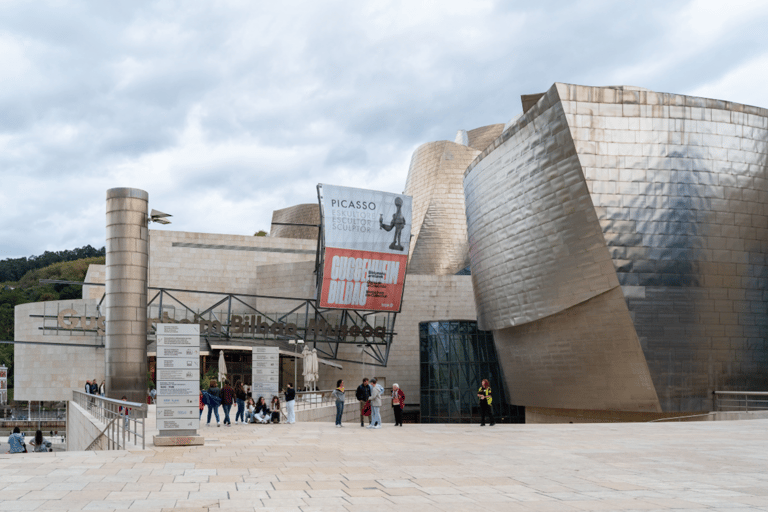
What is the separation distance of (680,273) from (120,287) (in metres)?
17.9

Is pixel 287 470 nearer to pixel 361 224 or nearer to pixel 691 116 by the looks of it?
pixel 691 116

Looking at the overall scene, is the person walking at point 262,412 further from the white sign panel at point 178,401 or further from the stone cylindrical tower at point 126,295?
the white sign panel at point 178,401

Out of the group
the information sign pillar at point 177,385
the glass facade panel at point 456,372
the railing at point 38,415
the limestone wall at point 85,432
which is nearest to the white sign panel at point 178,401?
the information sign pillar at point 177,385

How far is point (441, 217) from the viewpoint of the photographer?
1866 inches

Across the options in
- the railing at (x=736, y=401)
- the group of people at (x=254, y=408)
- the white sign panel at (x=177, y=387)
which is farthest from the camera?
the railing at (x=736, y=401)

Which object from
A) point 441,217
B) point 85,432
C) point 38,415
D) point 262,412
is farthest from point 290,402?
point 441,217

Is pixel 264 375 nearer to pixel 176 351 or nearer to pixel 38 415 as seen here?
pixel 176 351

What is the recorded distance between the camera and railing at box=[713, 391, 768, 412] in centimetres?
2222

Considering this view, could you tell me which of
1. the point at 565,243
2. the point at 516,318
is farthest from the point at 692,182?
the point at 516,318

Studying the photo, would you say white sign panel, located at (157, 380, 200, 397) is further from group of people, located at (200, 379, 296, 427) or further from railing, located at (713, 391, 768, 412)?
railing, located at (713, 391, 768, 412)

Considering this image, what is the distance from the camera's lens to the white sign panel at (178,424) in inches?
486

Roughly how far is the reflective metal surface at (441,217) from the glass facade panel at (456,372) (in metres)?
8.75

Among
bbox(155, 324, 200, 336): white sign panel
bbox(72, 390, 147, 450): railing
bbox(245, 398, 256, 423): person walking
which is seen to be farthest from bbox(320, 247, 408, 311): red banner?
bbox(155, 324, 200, 336): white sign panel

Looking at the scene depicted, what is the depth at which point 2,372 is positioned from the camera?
4978 centimetres
